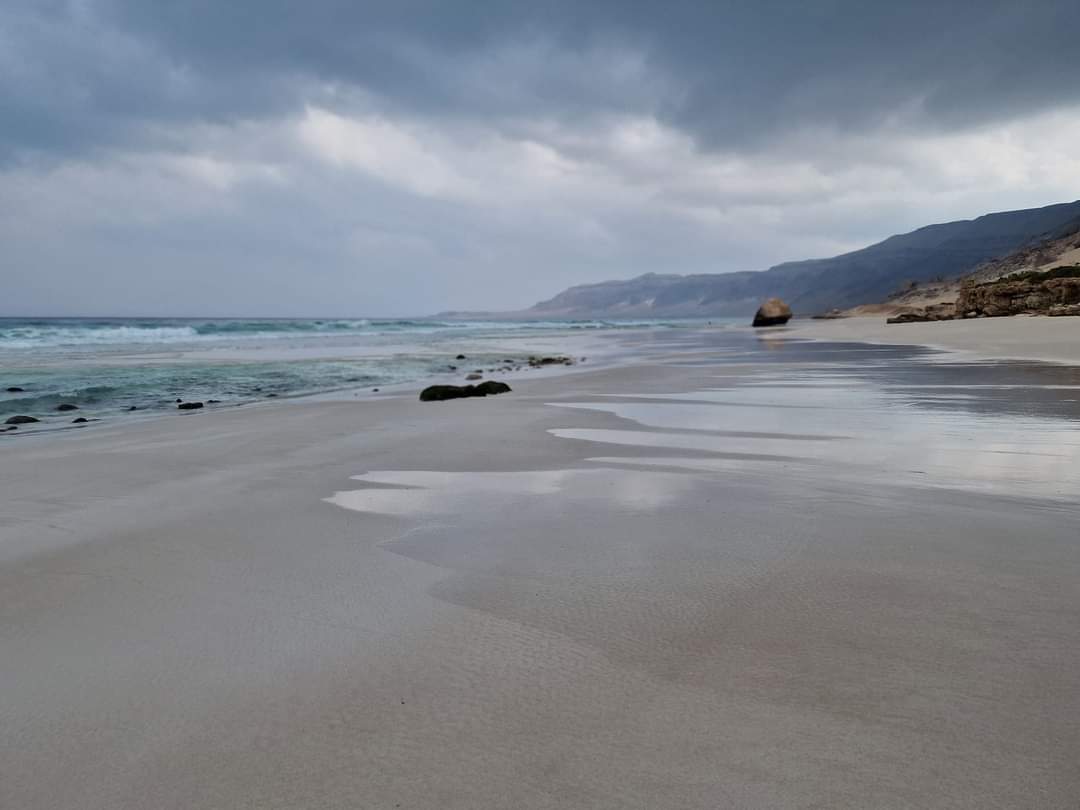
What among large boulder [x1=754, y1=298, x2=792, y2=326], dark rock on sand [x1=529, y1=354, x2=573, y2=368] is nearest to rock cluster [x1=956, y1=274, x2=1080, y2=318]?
dark rock on sand [x1=529, y1=354, x2=573, y2=368]

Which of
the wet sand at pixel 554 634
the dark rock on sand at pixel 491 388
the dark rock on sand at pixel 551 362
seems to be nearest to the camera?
the wet sand at pixel 554 634

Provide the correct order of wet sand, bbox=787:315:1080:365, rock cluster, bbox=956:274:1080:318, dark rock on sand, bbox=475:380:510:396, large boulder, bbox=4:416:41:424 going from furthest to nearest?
1. rock cluster, bbox=956:274:1080:318
2. wet sand, bbox=787:315:1080:365
3. dark rock on sand, bbox=475:380:510:396
4. large boulder, bbox=4:416:41:424

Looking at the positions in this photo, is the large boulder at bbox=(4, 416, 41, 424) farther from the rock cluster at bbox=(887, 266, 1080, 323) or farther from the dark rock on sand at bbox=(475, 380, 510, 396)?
the rock cluster at bbox=(887, 266, 1080, 323)

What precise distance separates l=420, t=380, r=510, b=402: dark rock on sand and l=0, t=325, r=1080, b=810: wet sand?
15.9 feet

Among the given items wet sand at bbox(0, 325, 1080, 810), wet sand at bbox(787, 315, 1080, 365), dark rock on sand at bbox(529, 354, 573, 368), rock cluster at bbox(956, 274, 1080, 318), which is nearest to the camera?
wet sand at bbox(0, 325, 1080, 810)

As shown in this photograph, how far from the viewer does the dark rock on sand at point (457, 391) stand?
9.61 metres

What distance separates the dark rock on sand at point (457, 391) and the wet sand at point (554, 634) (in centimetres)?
484

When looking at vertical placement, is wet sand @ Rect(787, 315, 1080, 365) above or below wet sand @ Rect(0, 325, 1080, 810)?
above

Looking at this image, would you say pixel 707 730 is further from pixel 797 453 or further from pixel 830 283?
pixel 830 283

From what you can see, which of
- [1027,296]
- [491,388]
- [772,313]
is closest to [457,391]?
[491,388]

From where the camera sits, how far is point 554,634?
209 cm

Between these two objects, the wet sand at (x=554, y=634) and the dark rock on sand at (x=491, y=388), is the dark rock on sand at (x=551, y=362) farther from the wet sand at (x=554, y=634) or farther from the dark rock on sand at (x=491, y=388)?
the wet sand at (x=554, y=634)

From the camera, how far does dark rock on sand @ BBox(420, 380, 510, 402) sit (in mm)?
9609

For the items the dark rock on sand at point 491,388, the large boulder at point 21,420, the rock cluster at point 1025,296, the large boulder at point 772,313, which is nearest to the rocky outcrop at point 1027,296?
the rock cluster at point 1025,296
